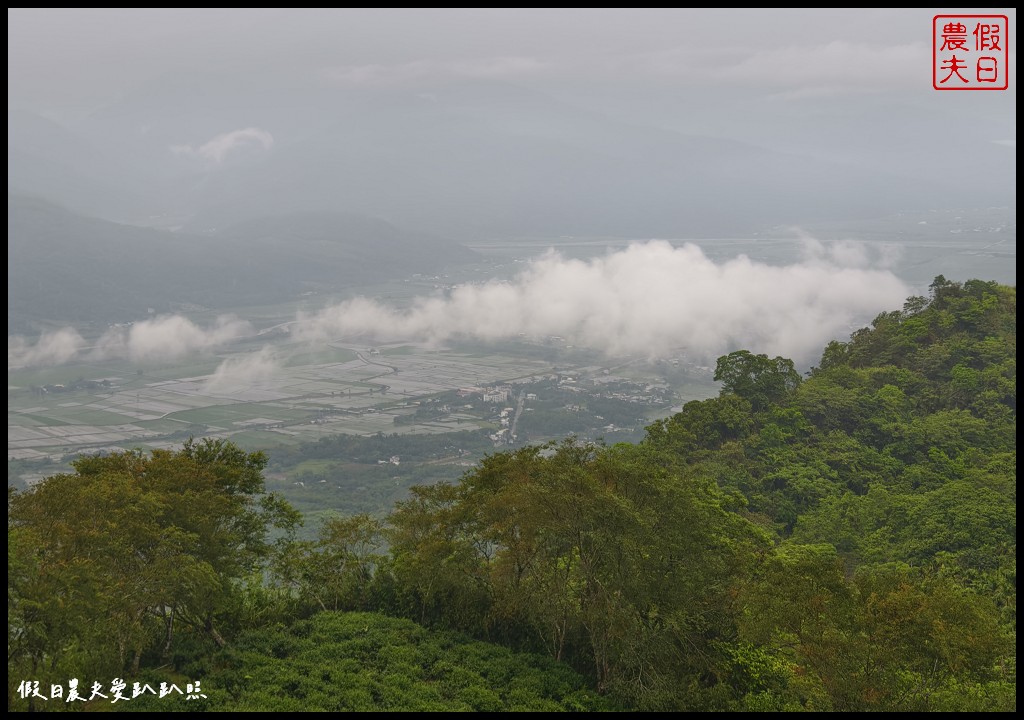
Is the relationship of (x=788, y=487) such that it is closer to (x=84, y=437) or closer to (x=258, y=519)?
(x=258, y=519)

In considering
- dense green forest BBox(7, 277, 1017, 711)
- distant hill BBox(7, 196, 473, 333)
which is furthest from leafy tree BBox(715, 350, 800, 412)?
distant hill BBox(7, 196, 473, 333)

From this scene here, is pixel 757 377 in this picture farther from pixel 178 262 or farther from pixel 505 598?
pixel 178 262

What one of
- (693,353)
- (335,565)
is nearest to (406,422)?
(693,353)

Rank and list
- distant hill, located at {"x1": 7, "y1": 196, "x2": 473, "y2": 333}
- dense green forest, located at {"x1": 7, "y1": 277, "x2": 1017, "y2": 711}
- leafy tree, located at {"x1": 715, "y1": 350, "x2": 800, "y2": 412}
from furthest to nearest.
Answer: distant hill, located at {"x1": 7, "y1": 196, "x2": 473, "y2": 333} → leafy tree, located at {"x1": 715, "y1": 350, "x2": 800, "y2": 412} → dense green forest, located at {"x1": 7, "y1": 277, "x2": 1017, "y2": 711}

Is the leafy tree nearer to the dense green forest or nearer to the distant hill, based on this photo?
the dense green forest

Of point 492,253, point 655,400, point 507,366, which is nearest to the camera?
point 655,400

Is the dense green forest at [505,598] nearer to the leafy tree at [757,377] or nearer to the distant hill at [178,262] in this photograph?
the leafy tree at [757,377]
